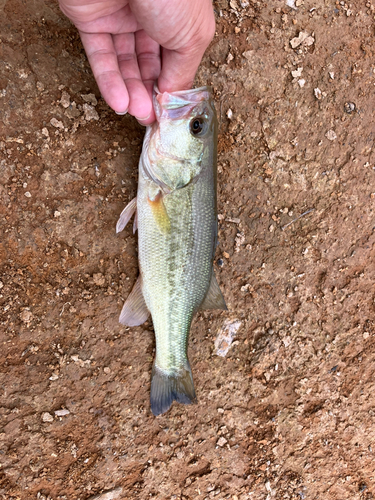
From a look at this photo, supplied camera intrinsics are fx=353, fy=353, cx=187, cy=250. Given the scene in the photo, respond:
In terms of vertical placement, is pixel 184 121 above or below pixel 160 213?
above

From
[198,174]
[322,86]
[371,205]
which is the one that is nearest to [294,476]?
[371,205]

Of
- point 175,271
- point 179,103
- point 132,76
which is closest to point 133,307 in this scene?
point 175,271

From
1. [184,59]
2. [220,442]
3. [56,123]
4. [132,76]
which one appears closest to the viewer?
[184,59]

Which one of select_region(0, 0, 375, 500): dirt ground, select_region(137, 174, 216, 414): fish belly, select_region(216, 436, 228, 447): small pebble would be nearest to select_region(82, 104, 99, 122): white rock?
select_region(0, 0, 375, 500): dirt ground

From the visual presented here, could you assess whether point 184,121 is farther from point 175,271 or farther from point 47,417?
point 47,417

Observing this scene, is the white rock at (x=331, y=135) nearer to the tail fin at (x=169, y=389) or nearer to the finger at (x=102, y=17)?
the finger at (x=102, y=17)

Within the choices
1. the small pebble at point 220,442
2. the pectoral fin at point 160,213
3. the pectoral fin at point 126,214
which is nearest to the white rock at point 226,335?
the small pebble at point 220,442

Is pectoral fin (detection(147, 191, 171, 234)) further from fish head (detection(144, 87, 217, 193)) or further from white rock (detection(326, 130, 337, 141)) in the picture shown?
white rock (detection(326, 130, 337, 141))

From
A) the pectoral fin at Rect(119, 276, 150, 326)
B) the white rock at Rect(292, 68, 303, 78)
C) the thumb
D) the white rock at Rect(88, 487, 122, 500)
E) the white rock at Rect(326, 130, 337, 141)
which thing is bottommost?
the white rock at Rect(88, 487, 122, 500)
